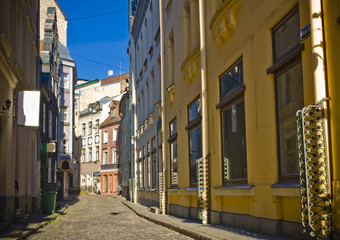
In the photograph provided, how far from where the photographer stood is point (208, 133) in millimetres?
11219

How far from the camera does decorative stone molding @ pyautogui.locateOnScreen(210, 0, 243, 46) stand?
9.34 m

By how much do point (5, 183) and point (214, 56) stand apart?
594 cm

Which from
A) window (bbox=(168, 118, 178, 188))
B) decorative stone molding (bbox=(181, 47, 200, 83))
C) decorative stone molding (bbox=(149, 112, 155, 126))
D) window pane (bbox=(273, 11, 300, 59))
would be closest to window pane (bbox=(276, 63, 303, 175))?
window pane (bbox=(273, 11, 300, 59))

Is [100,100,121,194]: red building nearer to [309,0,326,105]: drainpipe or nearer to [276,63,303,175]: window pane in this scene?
[276,63,303,175]: window pane

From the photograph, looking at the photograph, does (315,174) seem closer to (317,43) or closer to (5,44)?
(317,43)

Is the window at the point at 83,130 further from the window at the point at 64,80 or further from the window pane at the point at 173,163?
the window pane at the point at 173,163

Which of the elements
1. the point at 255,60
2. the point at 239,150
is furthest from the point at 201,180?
the point at 255,60

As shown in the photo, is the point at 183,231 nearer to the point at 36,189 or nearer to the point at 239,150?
the point at 239,150

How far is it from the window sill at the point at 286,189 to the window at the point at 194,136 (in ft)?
17.2

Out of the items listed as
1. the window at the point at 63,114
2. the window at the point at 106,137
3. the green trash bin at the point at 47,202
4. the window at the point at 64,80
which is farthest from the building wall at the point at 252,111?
the window at the point at 106,137

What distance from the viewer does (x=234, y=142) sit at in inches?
383

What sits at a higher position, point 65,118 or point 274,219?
point 65,118

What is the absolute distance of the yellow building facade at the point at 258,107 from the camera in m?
5.79

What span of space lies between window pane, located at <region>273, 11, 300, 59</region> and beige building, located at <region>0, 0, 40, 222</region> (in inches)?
238
